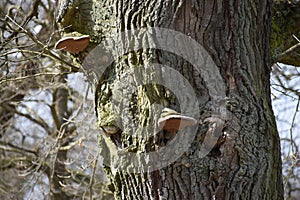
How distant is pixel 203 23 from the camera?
8.91 feet

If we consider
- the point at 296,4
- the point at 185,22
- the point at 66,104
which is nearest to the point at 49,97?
the point at 66,104

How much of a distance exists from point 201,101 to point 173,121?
0.25m

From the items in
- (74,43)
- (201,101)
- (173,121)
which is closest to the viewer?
(173,121)

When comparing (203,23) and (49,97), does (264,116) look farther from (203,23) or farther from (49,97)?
(49,97)

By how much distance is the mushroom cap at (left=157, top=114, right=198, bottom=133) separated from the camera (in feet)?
7.87

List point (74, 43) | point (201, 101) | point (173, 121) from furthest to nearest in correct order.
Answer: point (74, 43)
point (201, 101)
point (173, 121)

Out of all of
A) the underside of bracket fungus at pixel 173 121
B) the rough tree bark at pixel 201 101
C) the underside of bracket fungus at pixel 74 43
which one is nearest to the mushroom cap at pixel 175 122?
the underside of bracket fungus at pixel 173 121

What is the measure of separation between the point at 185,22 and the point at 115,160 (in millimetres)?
849

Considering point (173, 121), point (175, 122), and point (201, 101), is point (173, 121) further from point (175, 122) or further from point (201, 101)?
point (201, 101)

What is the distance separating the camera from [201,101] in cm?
260

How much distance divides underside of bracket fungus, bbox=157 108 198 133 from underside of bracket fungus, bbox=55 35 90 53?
0.67 meters

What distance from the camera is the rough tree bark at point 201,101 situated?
8.30 ft

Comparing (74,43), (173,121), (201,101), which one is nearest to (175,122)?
(173,121)

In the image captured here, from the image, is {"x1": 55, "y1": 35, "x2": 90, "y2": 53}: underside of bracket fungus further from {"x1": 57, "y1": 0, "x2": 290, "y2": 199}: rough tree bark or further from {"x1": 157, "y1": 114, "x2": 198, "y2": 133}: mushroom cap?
{"x1": 157, "y1": 114, "x2": 198, "y2": 133}: mushroom cap
